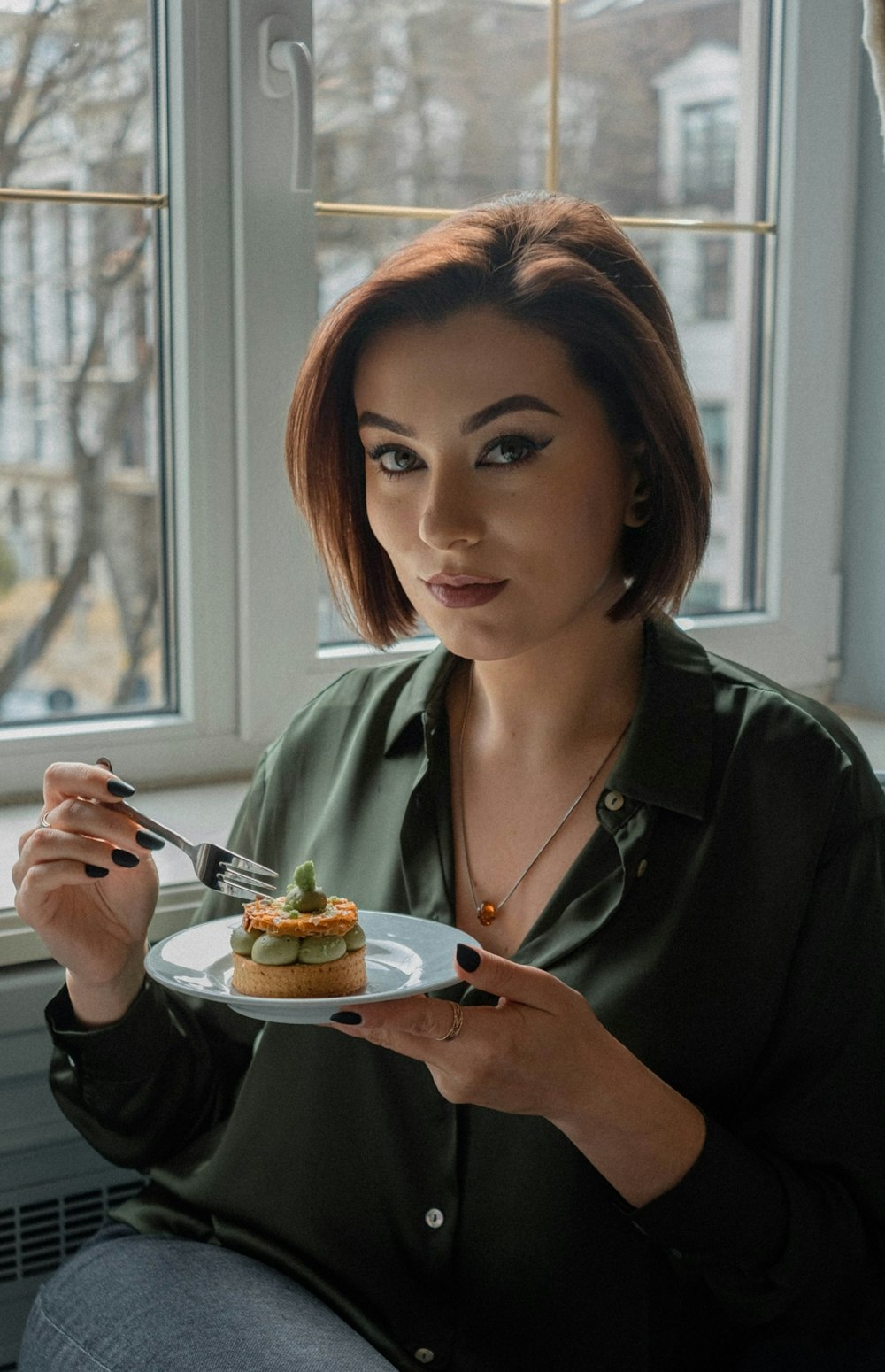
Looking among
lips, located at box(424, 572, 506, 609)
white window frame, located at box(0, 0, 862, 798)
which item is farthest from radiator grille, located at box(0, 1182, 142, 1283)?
lips, located at box(424, 572, 506, 609)

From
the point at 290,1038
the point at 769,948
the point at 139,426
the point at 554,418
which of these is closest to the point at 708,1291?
the point at 769,948

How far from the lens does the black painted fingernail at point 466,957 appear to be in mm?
933

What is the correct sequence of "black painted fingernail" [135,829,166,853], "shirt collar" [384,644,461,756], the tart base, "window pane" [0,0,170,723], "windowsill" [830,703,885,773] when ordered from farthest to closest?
"windowsill" [830,703,885,773]
"window pane" [0,0,170,723]
"shirt collar" [384,644,461,756]
"black painted fingernail" [135,829,166,853]
the tart base

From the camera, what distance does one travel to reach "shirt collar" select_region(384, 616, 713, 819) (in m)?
1.23

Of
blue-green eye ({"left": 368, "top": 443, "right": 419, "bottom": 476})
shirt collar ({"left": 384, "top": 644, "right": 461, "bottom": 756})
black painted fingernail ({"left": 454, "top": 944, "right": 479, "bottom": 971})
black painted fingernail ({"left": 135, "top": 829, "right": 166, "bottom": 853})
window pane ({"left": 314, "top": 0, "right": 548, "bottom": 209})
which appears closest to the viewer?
black painted fingernail ({"left": 454, "top": 944, "right": 479, "bottom": 971})

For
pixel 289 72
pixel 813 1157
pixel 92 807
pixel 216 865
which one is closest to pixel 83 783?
pixel 92 807

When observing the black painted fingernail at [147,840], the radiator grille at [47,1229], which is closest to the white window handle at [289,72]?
the black painted fingernail at [147,840]

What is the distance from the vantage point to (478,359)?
1207 millimetres

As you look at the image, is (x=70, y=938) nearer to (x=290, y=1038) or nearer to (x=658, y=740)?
(x=290, y=1038)

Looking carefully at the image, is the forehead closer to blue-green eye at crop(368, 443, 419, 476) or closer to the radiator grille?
blue-green eye at crop(368, 443, 419, 476)

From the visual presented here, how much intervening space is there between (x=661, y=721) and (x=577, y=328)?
345 mm

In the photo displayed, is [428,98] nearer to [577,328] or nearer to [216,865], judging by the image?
[577,328]

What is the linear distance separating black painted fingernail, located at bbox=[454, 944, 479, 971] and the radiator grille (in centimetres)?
85

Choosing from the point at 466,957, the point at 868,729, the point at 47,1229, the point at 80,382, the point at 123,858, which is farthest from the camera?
the point at 868,729
